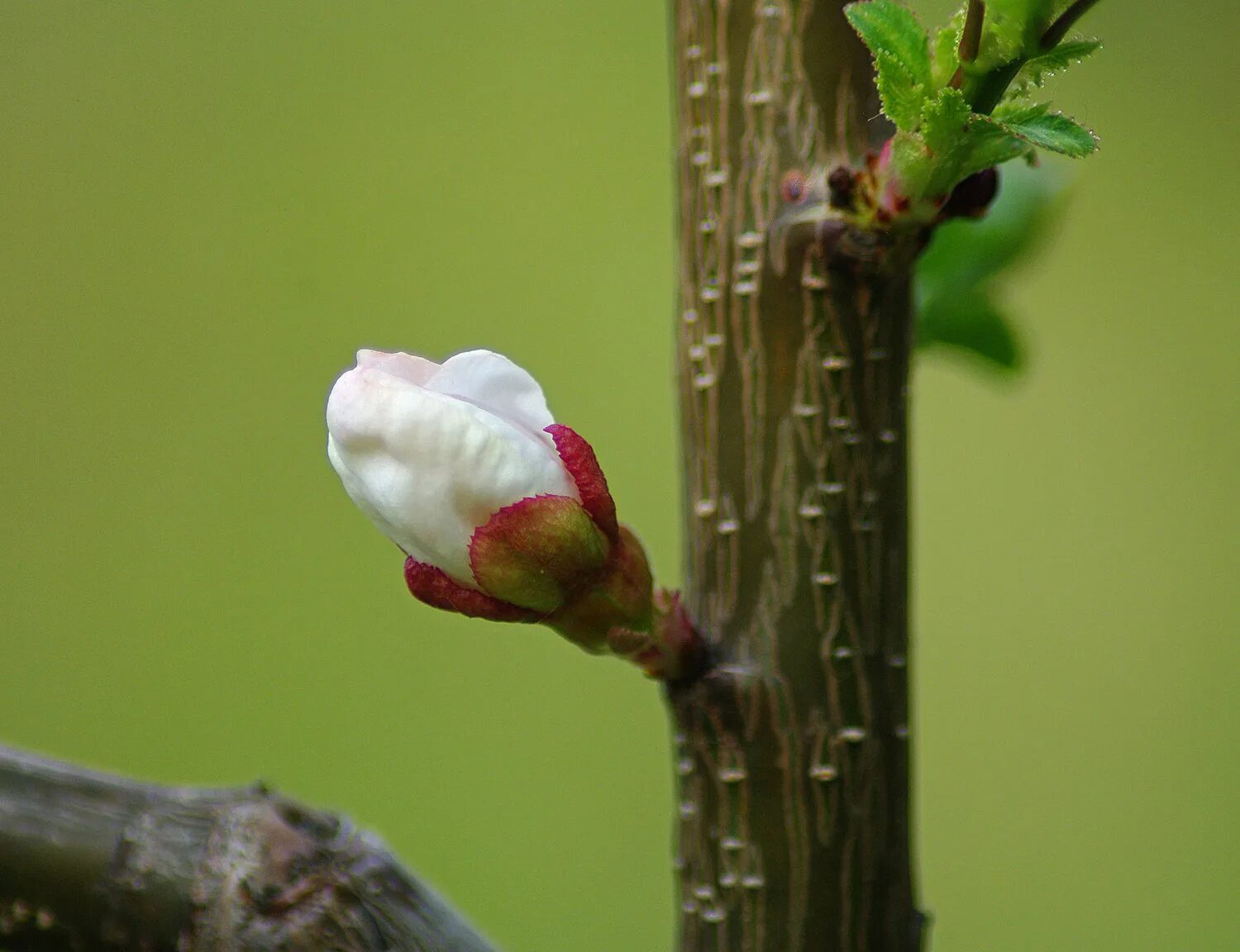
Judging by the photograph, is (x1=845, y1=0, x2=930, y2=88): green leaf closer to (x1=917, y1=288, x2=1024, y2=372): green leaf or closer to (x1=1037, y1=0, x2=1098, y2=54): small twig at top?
(x1=1037, y1=0, x2=1098, y2=54): small twig at top

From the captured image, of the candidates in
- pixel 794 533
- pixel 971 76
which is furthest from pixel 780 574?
pixel 971 76

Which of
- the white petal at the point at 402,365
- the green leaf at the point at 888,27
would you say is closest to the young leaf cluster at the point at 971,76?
the green leaf at the point at 888,27

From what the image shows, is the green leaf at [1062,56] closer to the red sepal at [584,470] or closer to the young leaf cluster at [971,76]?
the young leaf cluster at [971,76]

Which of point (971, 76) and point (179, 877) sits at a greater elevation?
point (971, 76)

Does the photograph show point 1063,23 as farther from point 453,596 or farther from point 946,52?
point 453,596

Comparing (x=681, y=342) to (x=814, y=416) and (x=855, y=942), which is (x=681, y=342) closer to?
(x=814, y=416)

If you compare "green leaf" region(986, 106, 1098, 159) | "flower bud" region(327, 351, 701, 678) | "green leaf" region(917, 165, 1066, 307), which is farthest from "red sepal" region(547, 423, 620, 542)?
"green leaf" region(917, 165, 1066, 307)
